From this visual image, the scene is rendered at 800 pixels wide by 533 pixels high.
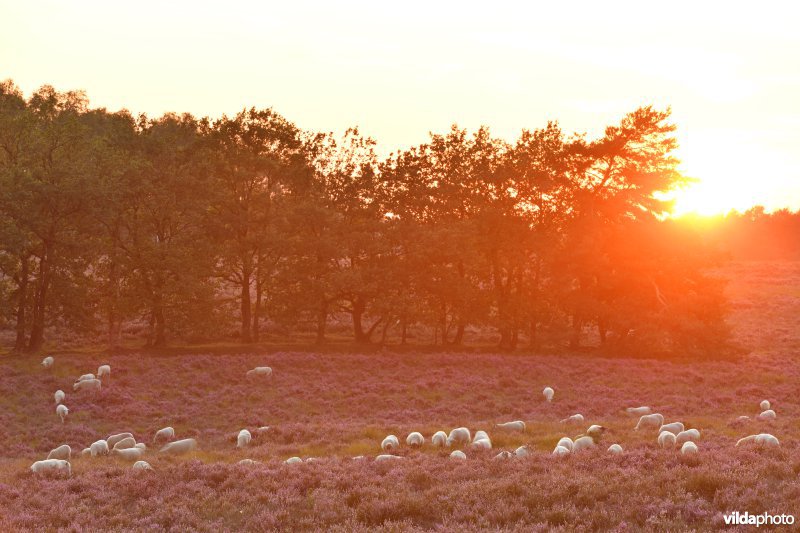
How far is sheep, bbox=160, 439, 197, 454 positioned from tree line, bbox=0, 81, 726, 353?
2101 centimetres

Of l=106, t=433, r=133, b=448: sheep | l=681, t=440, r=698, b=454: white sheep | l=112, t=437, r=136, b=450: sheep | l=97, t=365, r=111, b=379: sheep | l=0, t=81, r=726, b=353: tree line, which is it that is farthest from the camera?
l=0, t=81, r=726, b=353: tree line

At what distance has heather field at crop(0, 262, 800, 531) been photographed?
14688mm

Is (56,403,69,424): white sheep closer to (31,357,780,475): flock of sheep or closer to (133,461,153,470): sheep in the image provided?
(31,357,780,475): flock of sheep

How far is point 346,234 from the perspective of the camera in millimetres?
50094

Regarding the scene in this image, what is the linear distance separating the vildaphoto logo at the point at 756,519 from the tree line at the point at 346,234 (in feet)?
117

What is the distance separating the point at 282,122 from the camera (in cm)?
5153

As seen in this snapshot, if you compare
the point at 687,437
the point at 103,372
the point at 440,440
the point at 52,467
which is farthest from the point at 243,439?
the point at 687,437

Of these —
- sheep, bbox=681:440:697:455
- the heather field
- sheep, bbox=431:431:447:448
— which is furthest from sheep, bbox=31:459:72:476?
sheep, bbox=681:440:697:455

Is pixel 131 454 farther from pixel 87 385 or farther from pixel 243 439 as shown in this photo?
pixel 87 385

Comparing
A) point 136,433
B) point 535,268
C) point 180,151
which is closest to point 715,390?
point 535,268

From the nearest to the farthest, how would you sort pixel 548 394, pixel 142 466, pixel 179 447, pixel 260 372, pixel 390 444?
pixel 142 466 → pixel 390 444 → pixel 179 447 → pixel 548 394 → pixel 260 372

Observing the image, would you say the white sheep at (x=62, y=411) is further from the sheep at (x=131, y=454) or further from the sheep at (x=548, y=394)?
the sheep at (x=548, y=394)

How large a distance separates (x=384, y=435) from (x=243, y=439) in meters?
5.38

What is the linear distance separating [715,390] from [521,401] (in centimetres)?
1137
